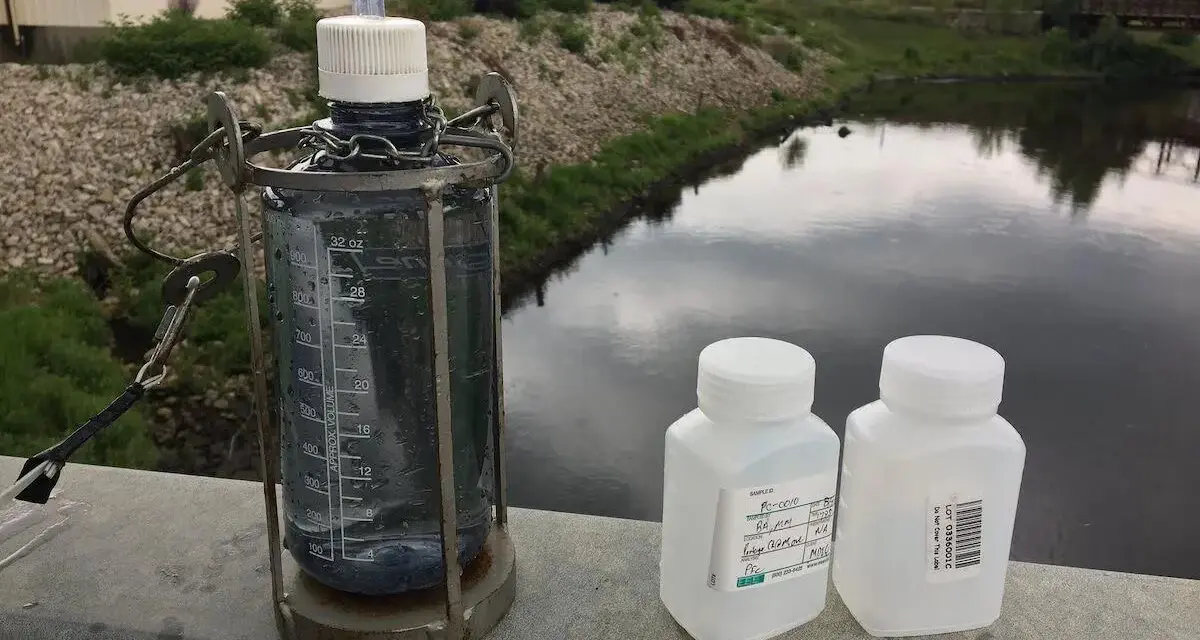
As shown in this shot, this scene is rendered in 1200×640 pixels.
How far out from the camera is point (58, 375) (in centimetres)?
299

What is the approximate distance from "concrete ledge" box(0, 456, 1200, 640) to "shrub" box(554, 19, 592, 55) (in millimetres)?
5900

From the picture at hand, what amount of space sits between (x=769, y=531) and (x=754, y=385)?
0.09m

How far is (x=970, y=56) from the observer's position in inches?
347

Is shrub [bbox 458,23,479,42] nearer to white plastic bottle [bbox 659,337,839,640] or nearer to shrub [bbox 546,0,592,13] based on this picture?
shrub [bbox 546,0,592,13]

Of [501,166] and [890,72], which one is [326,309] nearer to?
[501,166]

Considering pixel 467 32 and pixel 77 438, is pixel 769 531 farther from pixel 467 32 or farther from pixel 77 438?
pixel 467 32

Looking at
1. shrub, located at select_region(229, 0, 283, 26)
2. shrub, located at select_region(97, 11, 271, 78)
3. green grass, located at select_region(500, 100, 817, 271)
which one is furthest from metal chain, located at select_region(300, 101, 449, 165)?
shrub, located at select_region(229, 0, 283, 26)

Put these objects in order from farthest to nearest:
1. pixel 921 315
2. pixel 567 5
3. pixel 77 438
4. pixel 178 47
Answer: pixel 567 5, pixel 178 47, pixel 921 315, pixel 77 438

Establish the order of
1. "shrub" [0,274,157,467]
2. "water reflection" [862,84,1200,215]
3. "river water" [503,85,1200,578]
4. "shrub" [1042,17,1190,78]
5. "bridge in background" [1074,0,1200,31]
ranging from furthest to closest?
"shrub" [1042,17,1190,78] < "bridge in background" [1074,0,1200,31] < "water reflection" [862,84,1200,215] < "river water" [503,85,1200,578] < "shrub" [0,274,157,467]

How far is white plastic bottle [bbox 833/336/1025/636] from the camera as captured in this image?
529mm

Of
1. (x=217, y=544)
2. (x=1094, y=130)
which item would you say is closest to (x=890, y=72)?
(x=1094, y=130)

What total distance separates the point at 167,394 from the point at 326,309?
290cm

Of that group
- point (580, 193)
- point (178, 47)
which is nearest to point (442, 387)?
point (580, 193)

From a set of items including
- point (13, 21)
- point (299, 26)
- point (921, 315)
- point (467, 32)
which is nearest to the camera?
point (921, 315)
